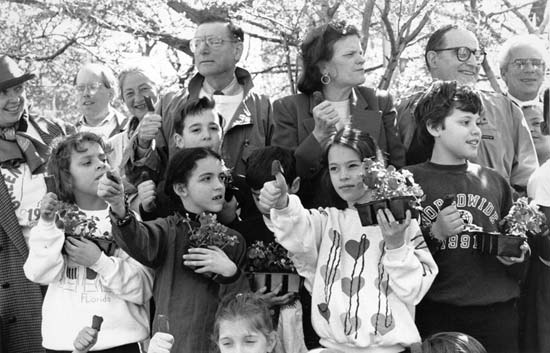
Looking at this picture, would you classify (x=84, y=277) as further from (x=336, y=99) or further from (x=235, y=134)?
(x=336, y=99)

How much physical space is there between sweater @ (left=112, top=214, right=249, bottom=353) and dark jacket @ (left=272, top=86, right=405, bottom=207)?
68cm

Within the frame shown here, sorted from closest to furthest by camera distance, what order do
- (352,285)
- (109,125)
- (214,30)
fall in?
(352,285), (214,30), (109,125)

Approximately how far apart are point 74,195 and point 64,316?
65 centimetres

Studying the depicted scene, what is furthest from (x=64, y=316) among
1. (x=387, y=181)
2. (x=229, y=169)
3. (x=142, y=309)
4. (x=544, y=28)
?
(x=544, y=28)

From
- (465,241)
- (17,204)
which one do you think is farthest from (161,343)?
(17,204)

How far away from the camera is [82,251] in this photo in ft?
14.6

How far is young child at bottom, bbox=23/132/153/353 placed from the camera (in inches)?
175

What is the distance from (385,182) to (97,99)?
11.7 ft

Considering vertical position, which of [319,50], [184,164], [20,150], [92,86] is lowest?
[184,164]

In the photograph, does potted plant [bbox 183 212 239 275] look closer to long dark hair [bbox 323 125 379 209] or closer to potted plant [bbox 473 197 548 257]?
long dark hair [bbox 323 125 379 209]

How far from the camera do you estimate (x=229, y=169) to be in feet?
16.0

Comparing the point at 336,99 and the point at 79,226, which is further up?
the point at 336,99

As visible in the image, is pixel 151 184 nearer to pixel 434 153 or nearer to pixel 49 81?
pixel 434 153

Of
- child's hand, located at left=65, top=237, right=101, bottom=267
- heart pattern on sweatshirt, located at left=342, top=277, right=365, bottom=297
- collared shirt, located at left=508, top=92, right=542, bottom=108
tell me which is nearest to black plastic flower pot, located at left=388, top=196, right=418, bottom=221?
heart pattern on sweatshirt, located at left=342, top=277, right=365, bottom=297
